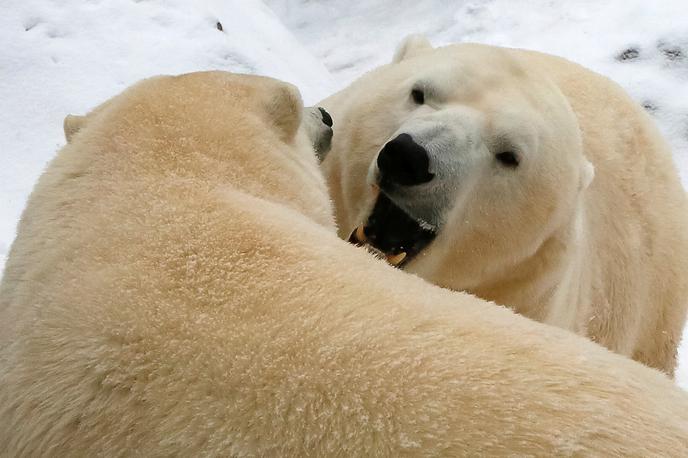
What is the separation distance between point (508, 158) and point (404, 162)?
1.21 ft

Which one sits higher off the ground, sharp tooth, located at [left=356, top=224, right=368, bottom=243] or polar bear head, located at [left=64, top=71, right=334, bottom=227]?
polar bear head, located at [left=64, top=71, right=334, bottom=227]

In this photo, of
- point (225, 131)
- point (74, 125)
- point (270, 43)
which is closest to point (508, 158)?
point (225, 131)

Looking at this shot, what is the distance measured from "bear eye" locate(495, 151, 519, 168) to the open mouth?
0.30 metres

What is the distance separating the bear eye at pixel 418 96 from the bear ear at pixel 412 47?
0.44 m

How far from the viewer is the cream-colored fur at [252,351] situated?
100cm

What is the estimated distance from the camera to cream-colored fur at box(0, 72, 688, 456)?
100 cm

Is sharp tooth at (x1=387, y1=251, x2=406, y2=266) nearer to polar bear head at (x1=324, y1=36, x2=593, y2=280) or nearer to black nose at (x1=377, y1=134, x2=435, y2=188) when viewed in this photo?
polar bear head at (x1=324, y1=36, x2=593, y2=280)

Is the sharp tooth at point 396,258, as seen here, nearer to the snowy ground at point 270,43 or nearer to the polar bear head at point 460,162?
the polar bear head at point 460,162

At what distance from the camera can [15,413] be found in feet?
4.19

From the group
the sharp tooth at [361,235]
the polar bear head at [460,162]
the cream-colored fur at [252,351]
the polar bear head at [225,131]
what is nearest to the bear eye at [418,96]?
the polar bear head at [460,162]

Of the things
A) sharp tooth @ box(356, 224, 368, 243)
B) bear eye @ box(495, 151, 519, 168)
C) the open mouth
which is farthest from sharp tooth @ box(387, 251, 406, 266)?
bear eye @ box(495, 151, 519, 168)

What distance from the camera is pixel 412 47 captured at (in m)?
2.96

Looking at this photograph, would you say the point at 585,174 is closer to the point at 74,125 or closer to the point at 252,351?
A: the point at 74,125

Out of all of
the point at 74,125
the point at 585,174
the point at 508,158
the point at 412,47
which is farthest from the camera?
the point at 412,47
